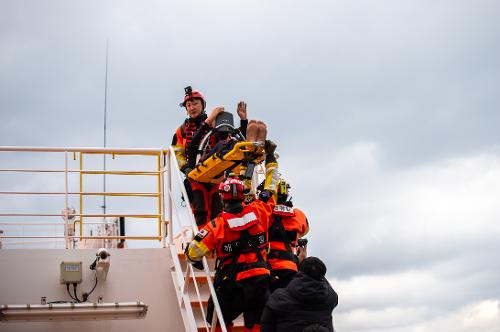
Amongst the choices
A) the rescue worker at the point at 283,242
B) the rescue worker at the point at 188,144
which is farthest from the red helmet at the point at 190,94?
the rescue worker at the point at 283,242

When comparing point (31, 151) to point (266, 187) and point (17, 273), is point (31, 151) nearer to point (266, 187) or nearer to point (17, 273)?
point (17, 273)

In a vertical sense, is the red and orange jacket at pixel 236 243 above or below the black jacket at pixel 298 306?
above

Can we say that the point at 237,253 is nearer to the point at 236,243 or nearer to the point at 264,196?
the point at 236,243

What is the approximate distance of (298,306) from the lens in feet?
19.2

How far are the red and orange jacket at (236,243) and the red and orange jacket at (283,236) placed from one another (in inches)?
17.7

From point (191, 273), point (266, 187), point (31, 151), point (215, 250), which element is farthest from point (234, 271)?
point (31, 151)

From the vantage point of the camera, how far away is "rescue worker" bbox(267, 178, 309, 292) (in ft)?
24.0

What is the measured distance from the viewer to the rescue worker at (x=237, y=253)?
22.1 ft

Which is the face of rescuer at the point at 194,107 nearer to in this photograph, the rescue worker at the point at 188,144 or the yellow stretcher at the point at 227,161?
the rescue worker at the point at 188,144

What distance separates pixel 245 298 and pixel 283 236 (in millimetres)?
901

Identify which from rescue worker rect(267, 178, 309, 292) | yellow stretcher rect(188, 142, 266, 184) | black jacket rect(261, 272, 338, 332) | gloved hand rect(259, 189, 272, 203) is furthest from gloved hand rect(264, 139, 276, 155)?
A: black jacket rect(261, 272, 338, 332)

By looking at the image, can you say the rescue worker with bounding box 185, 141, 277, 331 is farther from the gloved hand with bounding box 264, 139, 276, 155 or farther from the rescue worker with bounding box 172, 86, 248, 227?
the rescue worker with bounding box 172, 86, 248, 227

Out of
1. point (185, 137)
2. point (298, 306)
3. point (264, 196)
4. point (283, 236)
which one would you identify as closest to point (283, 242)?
point (283, 236)

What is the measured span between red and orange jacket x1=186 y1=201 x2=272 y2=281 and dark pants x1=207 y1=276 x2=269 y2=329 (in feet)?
0.23
